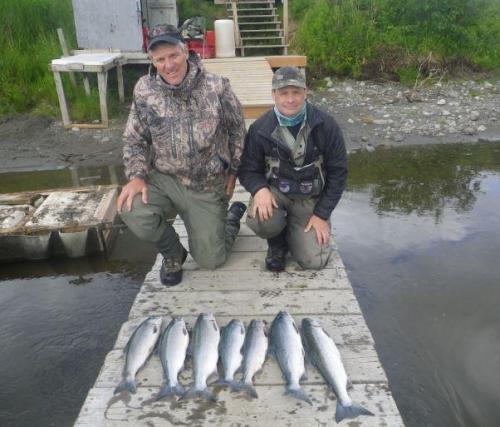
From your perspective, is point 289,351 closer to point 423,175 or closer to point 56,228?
point 56,228

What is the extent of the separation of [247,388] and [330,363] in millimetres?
510

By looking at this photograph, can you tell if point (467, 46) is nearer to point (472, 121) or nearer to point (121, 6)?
point (472, 121)

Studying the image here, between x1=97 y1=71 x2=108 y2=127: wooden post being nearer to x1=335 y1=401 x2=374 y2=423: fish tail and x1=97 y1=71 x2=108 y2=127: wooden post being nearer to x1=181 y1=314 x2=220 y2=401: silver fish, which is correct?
x1=181 y1=314 x2=220 y2=401: silver fish

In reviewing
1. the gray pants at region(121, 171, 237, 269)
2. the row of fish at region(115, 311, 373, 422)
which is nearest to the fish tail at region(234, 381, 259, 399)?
the row of fish at region(115, 311, 373, 422)

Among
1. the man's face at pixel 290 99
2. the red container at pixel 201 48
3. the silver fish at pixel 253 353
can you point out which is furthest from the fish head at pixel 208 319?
the red container at pixel 201 48

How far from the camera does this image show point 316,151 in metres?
3.71

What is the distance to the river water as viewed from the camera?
384 centimetres

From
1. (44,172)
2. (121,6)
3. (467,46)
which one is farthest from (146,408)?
(467,46)

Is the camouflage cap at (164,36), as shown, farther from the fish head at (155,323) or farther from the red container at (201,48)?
the red container at (201,48)

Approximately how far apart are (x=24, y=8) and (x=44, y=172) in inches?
222

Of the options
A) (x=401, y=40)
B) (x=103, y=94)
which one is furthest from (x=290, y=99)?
(x=401, y=40)

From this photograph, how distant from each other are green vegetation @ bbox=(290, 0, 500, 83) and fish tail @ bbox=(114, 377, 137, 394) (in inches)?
453

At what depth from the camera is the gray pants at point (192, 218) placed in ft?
12.7

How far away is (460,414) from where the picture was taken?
362 centimetres
